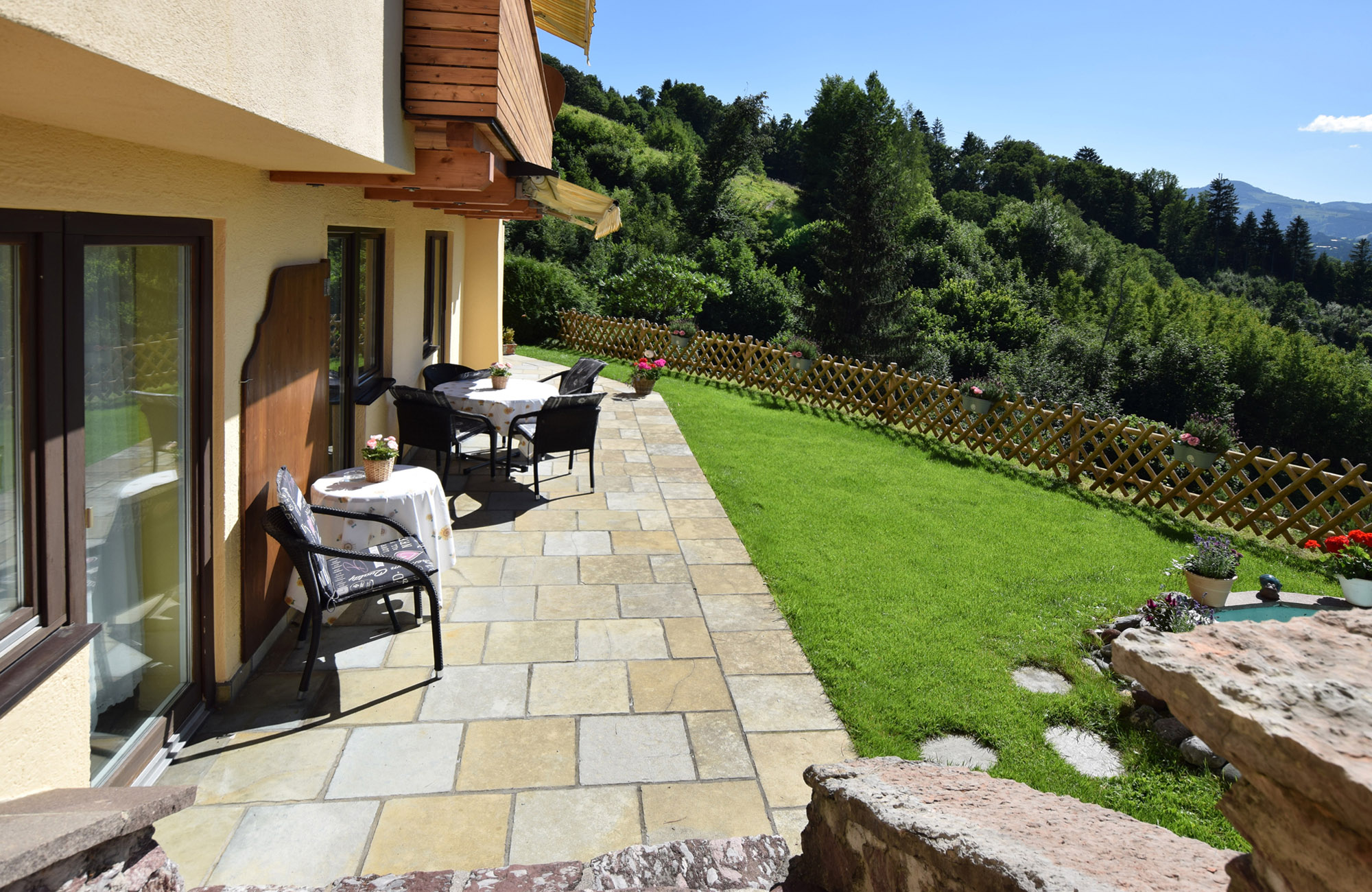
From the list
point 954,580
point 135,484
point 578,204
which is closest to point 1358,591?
point 954,580

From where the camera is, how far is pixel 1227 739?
1.12m

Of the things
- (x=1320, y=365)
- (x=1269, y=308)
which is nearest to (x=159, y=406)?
(x=1320, y=365)

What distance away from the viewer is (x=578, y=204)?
8625 millimetres

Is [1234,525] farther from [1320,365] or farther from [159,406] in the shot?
[1320,365]

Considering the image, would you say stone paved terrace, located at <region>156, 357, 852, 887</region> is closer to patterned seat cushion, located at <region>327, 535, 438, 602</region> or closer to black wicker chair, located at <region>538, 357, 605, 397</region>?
patterned seat cushion, located at <region>327, 535, 438, 602</region>

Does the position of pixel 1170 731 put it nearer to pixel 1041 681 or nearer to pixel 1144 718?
pixel 1144 718

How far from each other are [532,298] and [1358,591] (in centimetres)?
1499

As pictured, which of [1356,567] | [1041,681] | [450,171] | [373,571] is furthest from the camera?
[1356,567]

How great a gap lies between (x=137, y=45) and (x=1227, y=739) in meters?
2.10

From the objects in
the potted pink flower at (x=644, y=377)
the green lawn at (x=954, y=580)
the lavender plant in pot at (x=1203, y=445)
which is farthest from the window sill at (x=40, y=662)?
the potted pink flower at (x=644, y=377)

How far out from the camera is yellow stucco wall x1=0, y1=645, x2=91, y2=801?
223cm

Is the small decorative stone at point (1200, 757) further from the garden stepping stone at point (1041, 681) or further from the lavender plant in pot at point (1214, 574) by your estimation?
the lavender plant in pot at point (1214, 574)

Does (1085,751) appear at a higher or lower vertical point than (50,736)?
lower

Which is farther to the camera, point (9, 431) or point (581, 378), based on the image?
point (581, 378)
